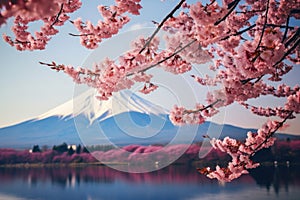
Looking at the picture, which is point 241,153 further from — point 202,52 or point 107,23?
point 107,23

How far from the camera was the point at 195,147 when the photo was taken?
751 cm

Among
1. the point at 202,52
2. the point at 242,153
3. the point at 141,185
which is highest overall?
the point at 202,52

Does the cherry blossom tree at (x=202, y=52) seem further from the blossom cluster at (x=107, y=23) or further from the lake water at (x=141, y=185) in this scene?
the lake water at (x=141, y=185)

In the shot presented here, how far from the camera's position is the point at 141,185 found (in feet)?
30.0

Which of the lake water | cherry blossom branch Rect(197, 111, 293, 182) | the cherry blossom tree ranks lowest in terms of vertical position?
the lake water

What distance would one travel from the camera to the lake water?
689 centimetres

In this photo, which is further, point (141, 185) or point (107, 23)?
point (141, 185)

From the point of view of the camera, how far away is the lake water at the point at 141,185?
6.89 m

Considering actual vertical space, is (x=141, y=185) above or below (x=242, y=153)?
below

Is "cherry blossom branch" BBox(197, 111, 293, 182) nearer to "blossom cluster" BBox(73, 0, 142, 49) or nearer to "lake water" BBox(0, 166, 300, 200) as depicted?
"blossom cluster" BBox(73, 0, 142, 49)

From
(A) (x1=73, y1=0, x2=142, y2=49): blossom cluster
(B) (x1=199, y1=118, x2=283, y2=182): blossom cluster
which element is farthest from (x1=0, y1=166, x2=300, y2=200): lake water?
(A) (x1=73, y1=0, x2=142, y2=49): blossom cluster

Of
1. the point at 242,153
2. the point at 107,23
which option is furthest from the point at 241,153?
the point at 107,23

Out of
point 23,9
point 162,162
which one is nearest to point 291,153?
point 162,162

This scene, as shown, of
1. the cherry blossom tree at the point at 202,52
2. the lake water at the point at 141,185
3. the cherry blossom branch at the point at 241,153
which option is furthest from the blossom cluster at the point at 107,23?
the lake water at the point at 141,185
